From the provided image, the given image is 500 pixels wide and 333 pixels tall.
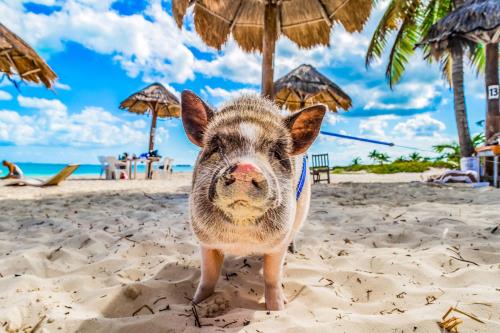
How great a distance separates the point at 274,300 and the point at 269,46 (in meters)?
7.03

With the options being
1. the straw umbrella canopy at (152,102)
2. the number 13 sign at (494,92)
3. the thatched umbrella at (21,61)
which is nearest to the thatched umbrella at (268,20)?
the thatched umbrella at (21,61)

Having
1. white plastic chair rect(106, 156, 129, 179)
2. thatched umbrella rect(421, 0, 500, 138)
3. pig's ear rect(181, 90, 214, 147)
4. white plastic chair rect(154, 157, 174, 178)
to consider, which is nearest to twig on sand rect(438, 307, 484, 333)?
pig's ear rect(181, 90, 214, 147)

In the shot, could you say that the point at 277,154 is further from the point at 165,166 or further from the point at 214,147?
the point at 165,166

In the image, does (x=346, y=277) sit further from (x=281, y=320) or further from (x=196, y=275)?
(x=196, y=275)

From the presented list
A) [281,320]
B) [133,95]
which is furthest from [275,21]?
[133,95]

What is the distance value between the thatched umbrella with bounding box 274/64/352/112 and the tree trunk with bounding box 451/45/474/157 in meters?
3.81

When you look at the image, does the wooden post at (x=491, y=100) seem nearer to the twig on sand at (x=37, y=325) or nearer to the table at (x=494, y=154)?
the table at (x=494, y=154)

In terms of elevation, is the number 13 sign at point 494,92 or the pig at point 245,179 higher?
the number 13 sign at point 494,92

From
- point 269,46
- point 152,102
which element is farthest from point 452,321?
point 152,102

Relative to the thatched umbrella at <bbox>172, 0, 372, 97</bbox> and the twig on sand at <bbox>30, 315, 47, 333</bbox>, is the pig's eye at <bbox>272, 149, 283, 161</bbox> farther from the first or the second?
the thatched umbrella at <bbox>172, 0, 372, 97</bbox>

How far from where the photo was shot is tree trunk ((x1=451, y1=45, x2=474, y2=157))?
33.5ft

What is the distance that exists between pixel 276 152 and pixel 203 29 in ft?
27.0

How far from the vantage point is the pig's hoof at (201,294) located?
1.95 m

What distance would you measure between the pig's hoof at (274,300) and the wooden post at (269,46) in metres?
6.28
